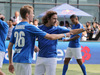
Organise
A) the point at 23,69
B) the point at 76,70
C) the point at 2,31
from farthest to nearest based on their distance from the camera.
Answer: the point at 76,70 → the point at 2,31 → the point at 23,69

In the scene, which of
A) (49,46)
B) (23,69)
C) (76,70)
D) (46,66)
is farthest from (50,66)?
(76,70)

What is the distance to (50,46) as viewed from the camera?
5.64 meters

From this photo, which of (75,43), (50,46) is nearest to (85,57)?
(75,43)

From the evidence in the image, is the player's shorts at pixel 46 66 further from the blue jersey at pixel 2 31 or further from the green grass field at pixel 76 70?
the green grass field at pixel 76 70

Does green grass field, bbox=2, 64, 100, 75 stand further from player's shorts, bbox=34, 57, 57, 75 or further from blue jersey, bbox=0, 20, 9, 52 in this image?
player's shorts, bbox=34, 57, 57, 75

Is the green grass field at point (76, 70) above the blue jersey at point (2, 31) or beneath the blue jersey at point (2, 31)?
beneath

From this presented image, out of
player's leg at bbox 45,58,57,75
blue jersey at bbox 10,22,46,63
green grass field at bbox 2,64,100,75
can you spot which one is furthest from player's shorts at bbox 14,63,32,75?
green grass field at bbox 2,64,100,75

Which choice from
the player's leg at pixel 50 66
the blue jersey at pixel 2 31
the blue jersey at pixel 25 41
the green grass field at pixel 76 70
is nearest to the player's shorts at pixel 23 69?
the blue jersey at pixel 25 41

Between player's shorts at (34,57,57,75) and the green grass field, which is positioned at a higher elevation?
player's shorts at (34,57,57,75)

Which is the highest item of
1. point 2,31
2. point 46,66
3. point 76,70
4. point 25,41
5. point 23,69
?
point 25,41

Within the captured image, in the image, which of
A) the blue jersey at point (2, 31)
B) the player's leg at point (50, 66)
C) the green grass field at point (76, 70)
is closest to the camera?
the player's leg at point (50, 66)

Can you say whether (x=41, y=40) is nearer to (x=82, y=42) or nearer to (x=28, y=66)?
(x=28, y=66)

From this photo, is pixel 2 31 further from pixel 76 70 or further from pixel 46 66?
pixel 76 70

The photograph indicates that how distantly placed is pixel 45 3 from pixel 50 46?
1447 cm
